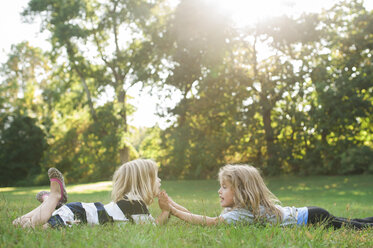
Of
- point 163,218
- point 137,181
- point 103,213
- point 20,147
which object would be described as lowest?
point 163,218

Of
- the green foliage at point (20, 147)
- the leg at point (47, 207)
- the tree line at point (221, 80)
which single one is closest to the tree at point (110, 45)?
the tree line at point (221, 80)

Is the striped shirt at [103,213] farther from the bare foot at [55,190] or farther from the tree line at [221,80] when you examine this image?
the tree line at [221,80]

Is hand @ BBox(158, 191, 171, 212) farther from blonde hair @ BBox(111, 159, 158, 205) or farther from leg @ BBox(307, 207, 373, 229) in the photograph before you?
leg @ BBox(307, 207, 373, 229)

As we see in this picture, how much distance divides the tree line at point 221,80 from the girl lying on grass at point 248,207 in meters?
16.3

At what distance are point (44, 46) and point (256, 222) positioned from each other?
24287mm

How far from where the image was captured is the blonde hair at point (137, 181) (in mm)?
4219

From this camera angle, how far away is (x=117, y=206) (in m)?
4.12

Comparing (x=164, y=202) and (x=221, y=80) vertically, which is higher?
(x=221, y=80)

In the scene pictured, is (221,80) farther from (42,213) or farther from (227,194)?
(42,213)

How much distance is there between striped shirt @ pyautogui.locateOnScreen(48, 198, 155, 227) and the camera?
3.96 meters

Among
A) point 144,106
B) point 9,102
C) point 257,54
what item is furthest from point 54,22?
point 9,102

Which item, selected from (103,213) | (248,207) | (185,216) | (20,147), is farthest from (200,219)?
(20,147)

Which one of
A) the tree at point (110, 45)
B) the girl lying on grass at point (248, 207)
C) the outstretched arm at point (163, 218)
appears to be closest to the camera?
the girl lying on grass at point (248, 207)

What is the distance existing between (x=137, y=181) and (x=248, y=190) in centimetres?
129
